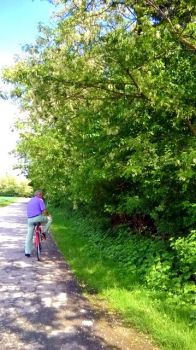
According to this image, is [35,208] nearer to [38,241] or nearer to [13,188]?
[38,241]

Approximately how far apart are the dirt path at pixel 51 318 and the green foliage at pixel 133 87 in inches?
114

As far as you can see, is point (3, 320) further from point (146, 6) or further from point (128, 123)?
point (146, 6)

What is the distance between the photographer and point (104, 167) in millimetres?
11102

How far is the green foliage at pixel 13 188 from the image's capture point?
14625cm

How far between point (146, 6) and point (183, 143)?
3.03 metres

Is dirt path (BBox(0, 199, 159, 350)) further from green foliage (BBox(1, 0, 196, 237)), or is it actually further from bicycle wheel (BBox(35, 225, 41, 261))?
green foliage (BBox(1, 0, 196, 237))

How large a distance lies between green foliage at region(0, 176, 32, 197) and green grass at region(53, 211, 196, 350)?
446 feet

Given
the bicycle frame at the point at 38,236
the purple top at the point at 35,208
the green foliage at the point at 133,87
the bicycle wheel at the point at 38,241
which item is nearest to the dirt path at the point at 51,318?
the bicycle wheel at the point at 38,241

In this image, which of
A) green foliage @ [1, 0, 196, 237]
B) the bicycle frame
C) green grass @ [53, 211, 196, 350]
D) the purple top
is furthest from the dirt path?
green foliage @ [1, 0, 196, 237]

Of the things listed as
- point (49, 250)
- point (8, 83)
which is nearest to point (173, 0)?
point (8, 83)

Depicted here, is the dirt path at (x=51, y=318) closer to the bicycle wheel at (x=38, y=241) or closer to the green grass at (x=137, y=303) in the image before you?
the green grass at (x=137, y=303)

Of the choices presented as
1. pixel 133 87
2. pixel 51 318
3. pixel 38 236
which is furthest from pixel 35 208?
pixel 51 318

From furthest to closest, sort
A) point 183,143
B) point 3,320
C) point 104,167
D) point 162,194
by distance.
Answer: point 104,167, point 162,194, point 183,143, point 3,320

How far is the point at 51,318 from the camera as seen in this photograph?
736 cm
